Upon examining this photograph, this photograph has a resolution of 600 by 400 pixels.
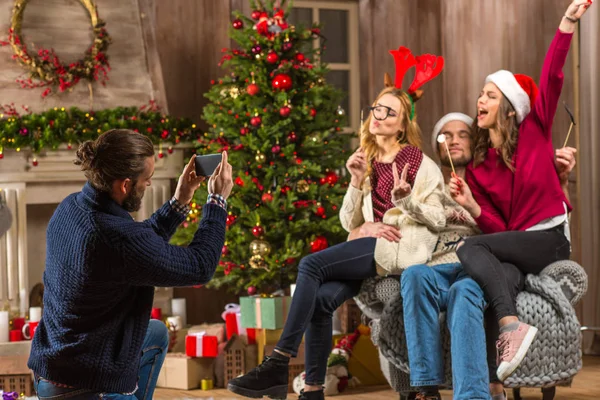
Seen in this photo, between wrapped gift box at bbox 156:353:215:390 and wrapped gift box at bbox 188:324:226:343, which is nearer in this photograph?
wrapped gift box at bbox 156:353:215:390

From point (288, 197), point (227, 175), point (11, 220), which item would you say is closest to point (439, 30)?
point (288, 197)

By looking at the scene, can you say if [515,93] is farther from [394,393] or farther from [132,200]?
[132,200]

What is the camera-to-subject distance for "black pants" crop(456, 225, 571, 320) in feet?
10.0

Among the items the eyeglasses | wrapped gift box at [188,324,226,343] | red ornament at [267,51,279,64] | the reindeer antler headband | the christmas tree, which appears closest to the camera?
the eyeglasses

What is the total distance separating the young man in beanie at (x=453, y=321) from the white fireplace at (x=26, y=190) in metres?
2.34

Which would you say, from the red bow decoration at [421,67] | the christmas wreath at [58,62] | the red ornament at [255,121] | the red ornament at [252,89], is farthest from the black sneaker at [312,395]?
the christmas wreath at [58,62]

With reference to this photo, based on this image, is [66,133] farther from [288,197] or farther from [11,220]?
[288,197]

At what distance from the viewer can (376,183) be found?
3615 mm

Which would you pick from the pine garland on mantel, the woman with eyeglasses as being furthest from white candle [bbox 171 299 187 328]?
the woman with eyeglasses

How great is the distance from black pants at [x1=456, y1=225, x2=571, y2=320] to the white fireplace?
2.57 metres

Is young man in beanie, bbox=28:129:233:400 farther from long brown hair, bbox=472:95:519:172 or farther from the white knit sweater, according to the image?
long brown hair, bbox=472:95:519:172

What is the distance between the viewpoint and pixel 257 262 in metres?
4.64

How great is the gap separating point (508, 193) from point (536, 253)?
277mm

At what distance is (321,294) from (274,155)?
1615 millimetres
